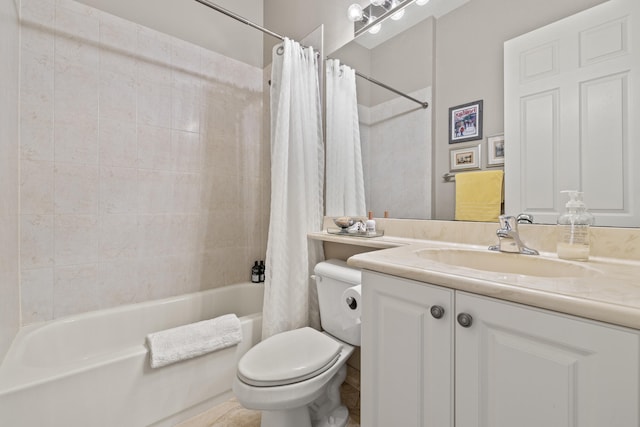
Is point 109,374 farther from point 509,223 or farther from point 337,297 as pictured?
point 509,223

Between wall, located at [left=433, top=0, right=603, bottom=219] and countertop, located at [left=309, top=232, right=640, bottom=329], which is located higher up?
wall, located at [left=433, top=0, right=603, bottom=219]

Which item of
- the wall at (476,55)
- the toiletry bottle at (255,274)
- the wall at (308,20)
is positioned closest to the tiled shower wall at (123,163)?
the toiletry bottle at (255,274)

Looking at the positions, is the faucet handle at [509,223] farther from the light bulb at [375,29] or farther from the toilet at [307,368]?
the light bulb at [375,29]

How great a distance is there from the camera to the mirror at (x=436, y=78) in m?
1.01

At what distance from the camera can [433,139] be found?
122 cm

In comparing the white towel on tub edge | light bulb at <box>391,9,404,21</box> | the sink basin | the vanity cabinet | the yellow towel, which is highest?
light bulb at <box>391,9,404,21</box>

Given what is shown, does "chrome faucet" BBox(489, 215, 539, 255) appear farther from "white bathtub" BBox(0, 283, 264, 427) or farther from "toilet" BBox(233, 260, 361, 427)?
"white bathtub" BBox(0, 283, 264, 427)

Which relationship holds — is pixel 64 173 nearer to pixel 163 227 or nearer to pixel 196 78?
pixel 163 227

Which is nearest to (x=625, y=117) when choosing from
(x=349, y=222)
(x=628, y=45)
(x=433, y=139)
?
(x=628, y=45)

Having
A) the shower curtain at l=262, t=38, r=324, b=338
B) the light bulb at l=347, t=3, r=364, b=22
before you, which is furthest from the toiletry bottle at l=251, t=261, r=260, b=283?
the light bulb at l=347, t=3, r=364, b=22

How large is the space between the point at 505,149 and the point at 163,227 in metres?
1.96

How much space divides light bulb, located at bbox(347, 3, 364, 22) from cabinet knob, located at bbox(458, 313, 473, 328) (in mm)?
1607

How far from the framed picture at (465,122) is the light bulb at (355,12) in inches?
32.0

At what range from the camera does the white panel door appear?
774 millimetres
